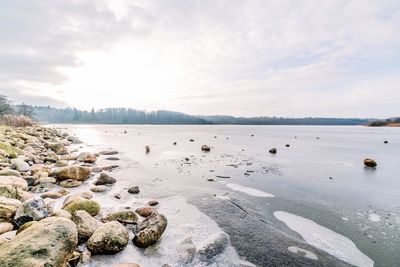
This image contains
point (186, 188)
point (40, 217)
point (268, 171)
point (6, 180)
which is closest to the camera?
point (40, 217)

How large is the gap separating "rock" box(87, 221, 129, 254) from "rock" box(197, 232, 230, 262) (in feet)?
6.57

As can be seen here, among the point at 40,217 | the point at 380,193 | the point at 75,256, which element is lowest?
the point at 380,193

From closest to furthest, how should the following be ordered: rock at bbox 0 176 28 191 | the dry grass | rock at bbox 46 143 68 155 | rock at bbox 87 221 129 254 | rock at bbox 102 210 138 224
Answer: rock at bbox 87 221 129 254 < rock at bbox 102 210 138 224 < rock at bbox 0 176 28 191 < rock at bbox 46 143 68 155 < the dry grass

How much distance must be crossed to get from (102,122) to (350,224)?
212847 mm

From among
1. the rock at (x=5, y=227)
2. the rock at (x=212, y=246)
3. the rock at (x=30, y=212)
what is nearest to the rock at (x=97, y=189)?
the rock at (x=30, y=212)

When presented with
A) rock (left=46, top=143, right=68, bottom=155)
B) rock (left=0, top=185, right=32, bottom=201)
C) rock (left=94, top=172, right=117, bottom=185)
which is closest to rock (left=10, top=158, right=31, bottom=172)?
rock (left=94, top=172, right=117, bottom=185)

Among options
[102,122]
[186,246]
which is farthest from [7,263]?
[102,122]

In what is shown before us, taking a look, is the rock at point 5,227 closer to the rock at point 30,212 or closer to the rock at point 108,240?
the rock at point 30,212

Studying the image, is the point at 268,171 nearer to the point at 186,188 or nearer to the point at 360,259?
the point at 186,188

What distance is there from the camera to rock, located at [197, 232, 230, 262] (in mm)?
5250

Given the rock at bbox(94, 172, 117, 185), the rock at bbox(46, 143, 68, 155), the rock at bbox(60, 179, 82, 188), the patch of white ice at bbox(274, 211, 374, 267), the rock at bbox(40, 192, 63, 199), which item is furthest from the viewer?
the rock at bbox(46, 143, 68, 155)

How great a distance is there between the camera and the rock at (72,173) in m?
10.7

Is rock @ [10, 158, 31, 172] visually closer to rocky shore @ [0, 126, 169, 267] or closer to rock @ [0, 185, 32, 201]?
rocky shore @ [0, 126, 169, 267]

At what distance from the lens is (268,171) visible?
51.0 ft
